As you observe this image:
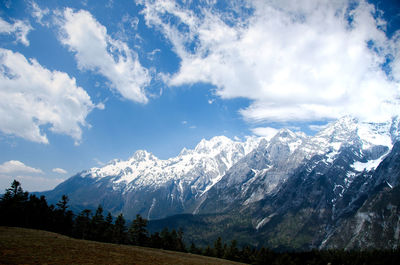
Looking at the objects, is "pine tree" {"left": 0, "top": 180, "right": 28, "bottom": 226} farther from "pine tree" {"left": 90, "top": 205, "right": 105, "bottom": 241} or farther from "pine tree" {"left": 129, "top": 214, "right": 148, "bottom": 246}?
"pine tree" {"left": 129, "top": 214, "right": 148, "bottom": 246}

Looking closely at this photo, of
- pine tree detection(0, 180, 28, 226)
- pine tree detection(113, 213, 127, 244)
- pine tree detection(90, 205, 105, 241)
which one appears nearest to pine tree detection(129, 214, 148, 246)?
pine tree detection(113, 213, 127, 244)

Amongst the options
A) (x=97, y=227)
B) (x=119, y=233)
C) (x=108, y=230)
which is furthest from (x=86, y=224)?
(x=119, y=233)

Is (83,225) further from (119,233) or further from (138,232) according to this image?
(138,232)

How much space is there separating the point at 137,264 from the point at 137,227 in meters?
70.2

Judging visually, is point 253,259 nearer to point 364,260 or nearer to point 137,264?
point 364,260

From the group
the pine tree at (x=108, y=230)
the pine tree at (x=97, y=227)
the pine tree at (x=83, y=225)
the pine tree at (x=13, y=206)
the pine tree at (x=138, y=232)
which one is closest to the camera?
the pine tree at (x=13, y=206)

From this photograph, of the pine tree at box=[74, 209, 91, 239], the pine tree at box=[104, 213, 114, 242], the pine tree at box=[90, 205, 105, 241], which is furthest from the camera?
the pine tree at box=[104, 213, 114, 242]

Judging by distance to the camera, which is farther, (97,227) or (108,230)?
(108,230)

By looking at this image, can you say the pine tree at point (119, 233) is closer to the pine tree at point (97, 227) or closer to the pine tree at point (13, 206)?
the pine tree at point (97, 227)

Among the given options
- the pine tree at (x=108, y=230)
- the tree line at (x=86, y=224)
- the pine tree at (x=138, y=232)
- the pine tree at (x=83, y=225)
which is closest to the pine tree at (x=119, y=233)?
the tree line at (x=86, y=224)

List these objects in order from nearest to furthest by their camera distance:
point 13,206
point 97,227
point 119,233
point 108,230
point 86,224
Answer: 1. point 13,206
2. point 86,224
3. point 97,227
4. point 119,233
5. point 108,230

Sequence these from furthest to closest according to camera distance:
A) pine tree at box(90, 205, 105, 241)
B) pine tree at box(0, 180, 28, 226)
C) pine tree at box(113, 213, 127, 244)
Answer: pine tree at box(113, 213, 127, 244), pine tree at box(90, 205, 105, 241), pine tree at box(0, 180, 28, 226)

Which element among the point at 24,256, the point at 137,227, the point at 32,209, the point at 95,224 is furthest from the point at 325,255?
the point at 24,256

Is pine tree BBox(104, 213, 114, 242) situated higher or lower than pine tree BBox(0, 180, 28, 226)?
lower
